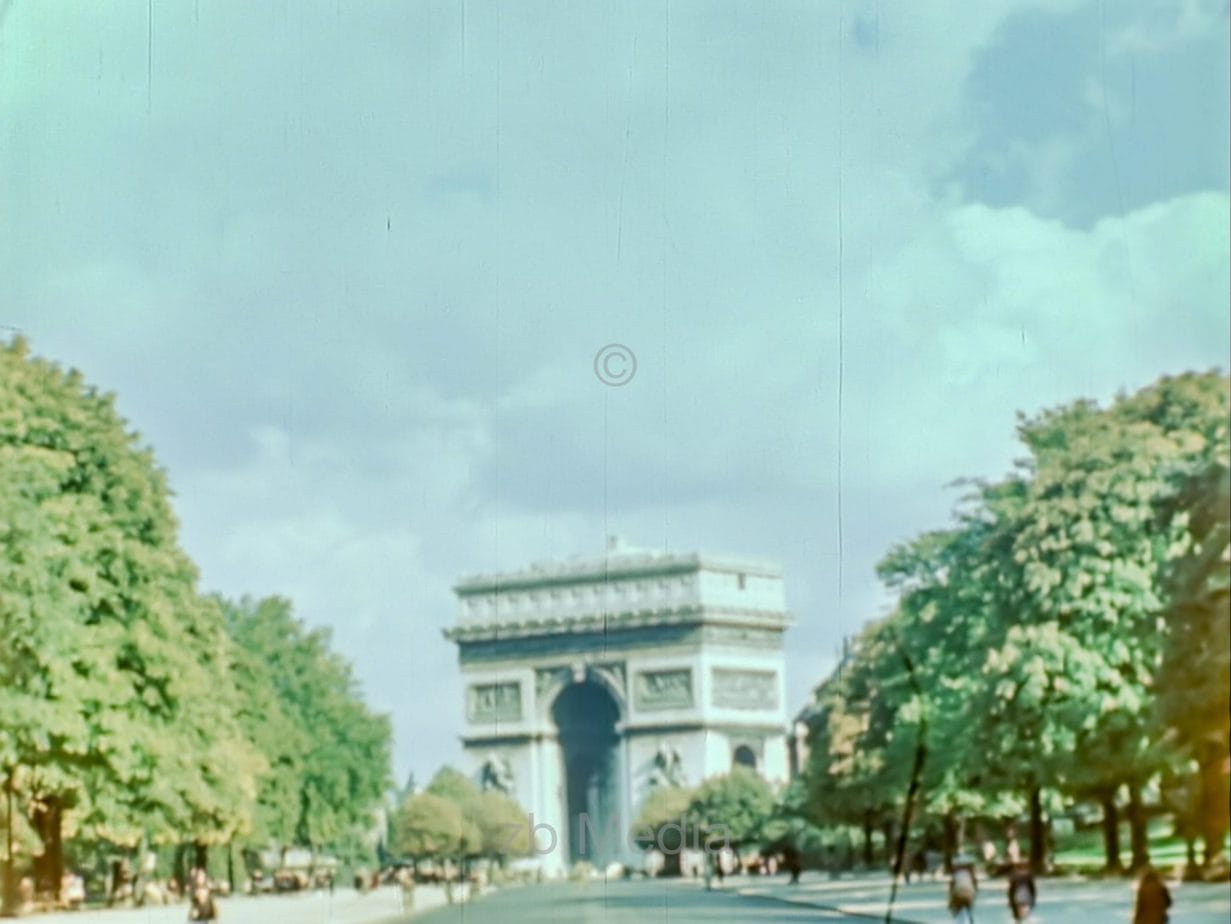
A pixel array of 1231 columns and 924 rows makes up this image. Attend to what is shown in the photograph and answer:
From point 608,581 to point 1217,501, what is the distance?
684cm

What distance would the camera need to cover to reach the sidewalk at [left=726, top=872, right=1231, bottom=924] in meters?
20.3

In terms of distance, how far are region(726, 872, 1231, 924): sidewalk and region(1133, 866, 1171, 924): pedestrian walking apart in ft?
5.54

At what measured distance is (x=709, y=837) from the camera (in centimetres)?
1942

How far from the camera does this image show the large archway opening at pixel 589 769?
61.0 feet

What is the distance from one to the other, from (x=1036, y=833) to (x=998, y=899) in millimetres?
2378

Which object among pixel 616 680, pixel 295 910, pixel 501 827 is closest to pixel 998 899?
pixel 616 680

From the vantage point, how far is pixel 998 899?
25.0 meters

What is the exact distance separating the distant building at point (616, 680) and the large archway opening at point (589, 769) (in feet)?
0.10

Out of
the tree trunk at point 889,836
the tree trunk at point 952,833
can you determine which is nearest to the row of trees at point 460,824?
the tree trunk at point 952,833

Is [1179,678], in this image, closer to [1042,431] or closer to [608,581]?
[1042,431]

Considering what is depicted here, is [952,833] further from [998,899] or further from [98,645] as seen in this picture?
[98,645]

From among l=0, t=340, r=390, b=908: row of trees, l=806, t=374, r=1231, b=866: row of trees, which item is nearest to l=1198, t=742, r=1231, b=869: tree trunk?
l=806, t=374, r=1231, b=866: row of trees

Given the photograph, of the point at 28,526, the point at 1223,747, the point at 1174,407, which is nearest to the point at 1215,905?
the point at 1223,747

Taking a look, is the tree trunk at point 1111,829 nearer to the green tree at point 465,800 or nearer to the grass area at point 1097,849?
the grass area at point 1097,849
